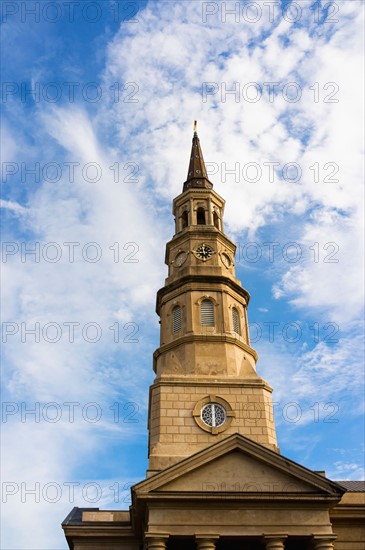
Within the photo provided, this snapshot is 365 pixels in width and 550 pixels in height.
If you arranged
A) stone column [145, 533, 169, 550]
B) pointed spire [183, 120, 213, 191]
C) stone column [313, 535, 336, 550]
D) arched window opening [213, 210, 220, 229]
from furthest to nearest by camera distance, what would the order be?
1. pointed spire [183, 120, 213, 191]
2. arched window opening [213, 210, 220, 229]
3. stone column [313, 535, 336, 550]
4. stone column [145, 533, 169, 550]

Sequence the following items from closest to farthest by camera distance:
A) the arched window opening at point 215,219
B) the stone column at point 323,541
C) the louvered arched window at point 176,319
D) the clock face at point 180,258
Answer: the stone column at point 323,541, the louvered arched window at point 176,319, the clock face at point 180,258, the arched window opening at point 215,219

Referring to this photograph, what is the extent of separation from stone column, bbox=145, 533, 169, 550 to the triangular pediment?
1610 millimetres

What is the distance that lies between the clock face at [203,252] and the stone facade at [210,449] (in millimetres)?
71

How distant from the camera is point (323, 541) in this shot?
976 inches

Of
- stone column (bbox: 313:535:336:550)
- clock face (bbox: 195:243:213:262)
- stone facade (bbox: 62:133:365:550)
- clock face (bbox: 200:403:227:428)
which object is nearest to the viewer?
stone column (bbox: 313:535:336:550)

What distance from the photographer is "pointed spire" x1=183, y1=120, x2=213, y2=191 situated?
140 ft

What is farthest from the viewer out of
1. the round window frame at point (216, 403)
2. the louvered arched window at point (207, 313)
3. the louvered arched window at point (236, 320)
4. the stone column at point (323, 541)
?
the louvered arched window at point (236, 320)

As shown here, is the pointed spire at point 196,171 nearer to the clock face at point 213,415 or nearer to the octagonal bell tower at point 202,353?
the octagonal bell tower at point 202,353

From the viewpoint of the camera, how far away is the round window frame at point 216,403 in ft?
102

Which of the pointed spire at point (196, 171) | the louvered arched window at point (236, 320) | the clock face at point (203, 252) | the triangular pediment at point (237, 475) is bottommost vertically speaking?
the triangular pediment at point (237, 475)

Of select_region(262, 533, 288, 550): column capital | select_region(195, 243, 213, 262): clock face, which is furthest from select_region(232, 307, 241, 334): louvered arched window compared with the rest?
select_region(262, 533, 288, 550): column capital

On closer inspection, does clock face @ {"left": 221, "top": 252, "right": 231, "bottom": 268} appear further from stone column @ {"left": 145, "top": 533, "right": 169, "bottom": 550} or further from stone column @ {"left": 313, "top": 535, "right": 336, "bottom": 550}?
stone column @ {"left": 145, "top": 533, "right": 169, "bottom": 550}

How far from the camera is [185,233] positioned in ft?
129

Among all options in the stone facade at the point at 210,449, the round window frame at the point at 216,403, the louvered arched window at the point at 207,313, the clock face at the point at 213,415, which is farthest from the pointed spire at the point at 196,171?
the clock face at the point at 213,415
